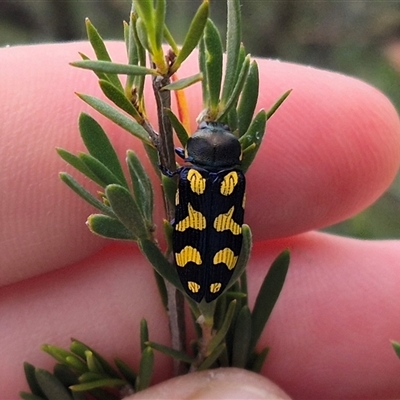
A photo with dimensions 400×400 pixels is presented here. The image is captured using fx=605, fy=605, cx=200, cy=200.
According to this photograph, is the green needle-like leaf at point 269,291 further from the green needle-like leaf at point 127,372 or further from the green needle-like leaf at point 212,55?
the green needle-like leaf at point 212,55

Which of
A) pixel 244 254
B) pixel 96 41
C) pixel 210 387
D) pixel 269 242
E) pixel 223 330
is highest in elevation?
pixel 96 41

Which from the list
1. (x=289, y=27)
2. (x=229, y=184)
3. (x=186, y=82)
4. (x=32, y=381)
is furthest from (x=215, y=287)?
(x=289, y=27)

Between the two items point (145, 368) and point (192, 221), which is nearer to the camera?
point (192, 221)

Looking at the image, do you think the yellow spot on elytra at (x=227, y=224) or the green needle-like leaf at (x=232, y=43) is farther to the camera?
the yellow spot on elytra at (x=227, y=224)

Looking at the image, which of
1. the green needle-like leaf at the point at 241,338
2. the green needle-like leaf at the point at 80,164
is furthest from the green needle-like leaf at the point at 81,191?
the green needle-like leaf at the point at 241,338

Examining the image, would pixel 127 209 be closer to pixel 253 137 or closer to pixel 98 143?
pixel 98 143

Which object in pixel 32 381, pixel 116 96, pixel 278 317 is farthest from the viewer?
pixel 278 317

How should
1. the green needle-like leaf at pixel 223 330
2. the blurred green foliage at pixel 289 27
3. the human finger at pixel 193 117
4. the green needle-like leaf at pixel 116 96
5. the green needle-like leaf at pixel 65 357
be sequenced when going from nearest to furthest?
the green needle-like leaf at pixel 116 96, the green needle-like leaf at pixel 223 330, the green needle-like leaf at pixel 65 357, the human finger at pixel 193 117, the blurred green foliage at pixel 289 27
